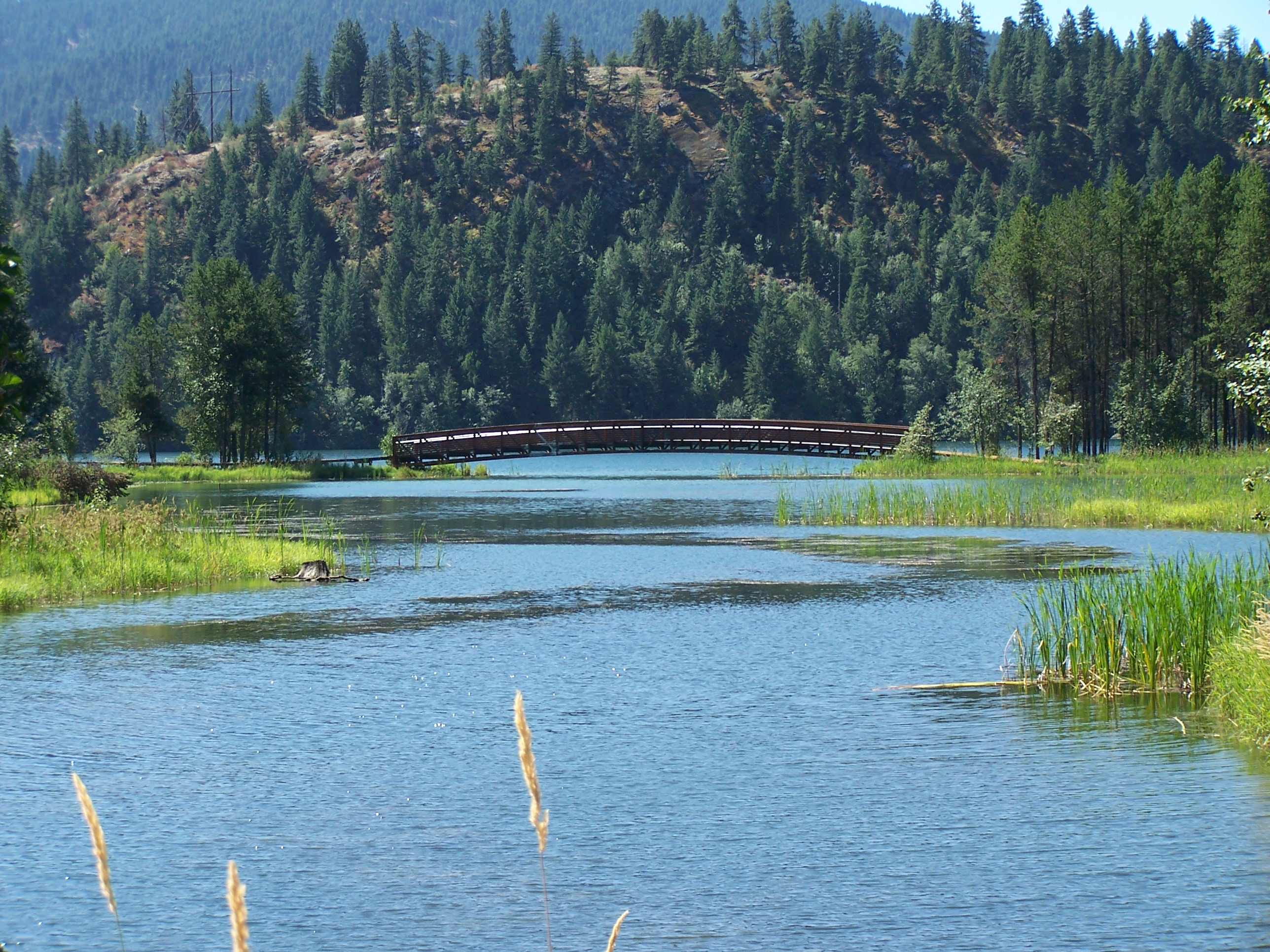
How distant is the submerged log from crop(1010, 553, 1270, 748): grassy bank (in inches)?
684

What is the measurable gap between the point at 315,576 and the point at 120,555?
4.36m

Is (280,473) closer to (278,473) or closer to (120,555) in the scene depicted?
(278,473)

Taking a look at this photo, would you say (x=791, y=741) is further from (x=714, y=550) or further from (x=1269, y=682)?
(x=714, y=550)

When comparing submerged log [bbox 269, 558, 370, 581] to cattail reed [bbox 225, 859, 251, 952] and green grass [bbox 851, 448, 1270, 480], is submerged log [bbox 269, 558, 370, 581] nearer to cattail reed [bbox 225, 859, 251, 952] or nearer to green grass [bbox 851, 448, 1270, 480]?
cattail reed [bbox 225, 859, 251, 952]

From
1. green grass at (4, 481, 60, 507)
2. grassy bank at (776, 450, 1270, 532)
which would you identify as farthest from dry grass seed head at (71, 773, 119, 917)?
green grass at (4, 481, 60, 507)

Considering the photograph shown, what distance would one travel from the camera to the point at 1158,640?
58.1 ft

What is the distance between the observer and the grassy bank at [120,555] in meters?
29.2

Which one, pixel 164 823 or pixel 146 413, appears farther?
pixel 146 413

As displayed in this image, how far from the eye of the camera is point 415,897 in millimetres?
10898

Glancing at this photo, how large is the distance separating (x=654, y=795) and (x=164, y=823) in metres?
4.64

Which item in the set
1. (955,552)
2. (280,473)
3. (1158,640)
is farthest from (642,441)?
(1158,640)

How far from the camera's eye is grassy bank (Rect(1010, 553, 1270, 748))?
1689cm

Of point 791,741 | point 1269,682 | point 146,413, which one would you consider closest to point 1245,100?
point 1269,682

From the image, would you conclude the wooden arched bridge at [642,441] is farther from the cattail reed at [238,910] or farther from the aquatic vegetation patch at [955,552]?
the cattail reed at [238,910]
